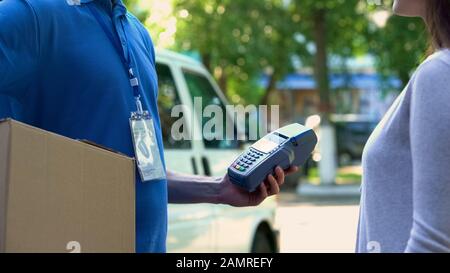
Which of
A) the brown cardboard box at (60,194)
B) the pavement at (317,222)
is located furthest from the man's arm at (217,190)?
the pavement at (317,222)

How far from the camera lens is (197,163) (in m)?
4.79

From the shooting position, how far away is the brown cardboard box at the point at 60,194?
1422mm

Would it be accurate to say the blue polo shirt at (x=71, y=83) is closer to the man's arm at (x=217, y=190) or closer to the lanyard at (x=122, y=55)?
the lanyard at (x=122, y=55)

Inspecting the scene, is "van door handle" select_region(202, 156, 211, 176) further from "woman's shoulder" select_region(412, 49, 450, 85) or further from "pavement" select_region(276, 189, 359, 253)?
"woman's shoulder" select_region(412, 49, 450, 85)

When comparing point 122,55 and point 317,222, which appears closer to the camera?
point 122,55

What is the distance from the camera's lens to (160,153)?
2.09 metres

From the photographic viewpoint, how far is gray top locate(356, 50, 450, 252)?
4.88ft

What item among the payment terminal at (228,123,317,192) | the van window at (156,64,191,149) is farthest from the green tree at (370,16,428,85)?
the payment terminal at (228,123,317,192)

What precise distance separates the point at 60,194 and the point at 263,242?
4.32 m

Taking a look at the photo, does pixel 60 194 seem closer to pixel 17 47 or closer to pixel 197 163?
pixel 17 47

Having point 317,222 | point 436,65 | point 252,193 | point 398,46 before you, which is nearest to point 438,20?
point 436,65
